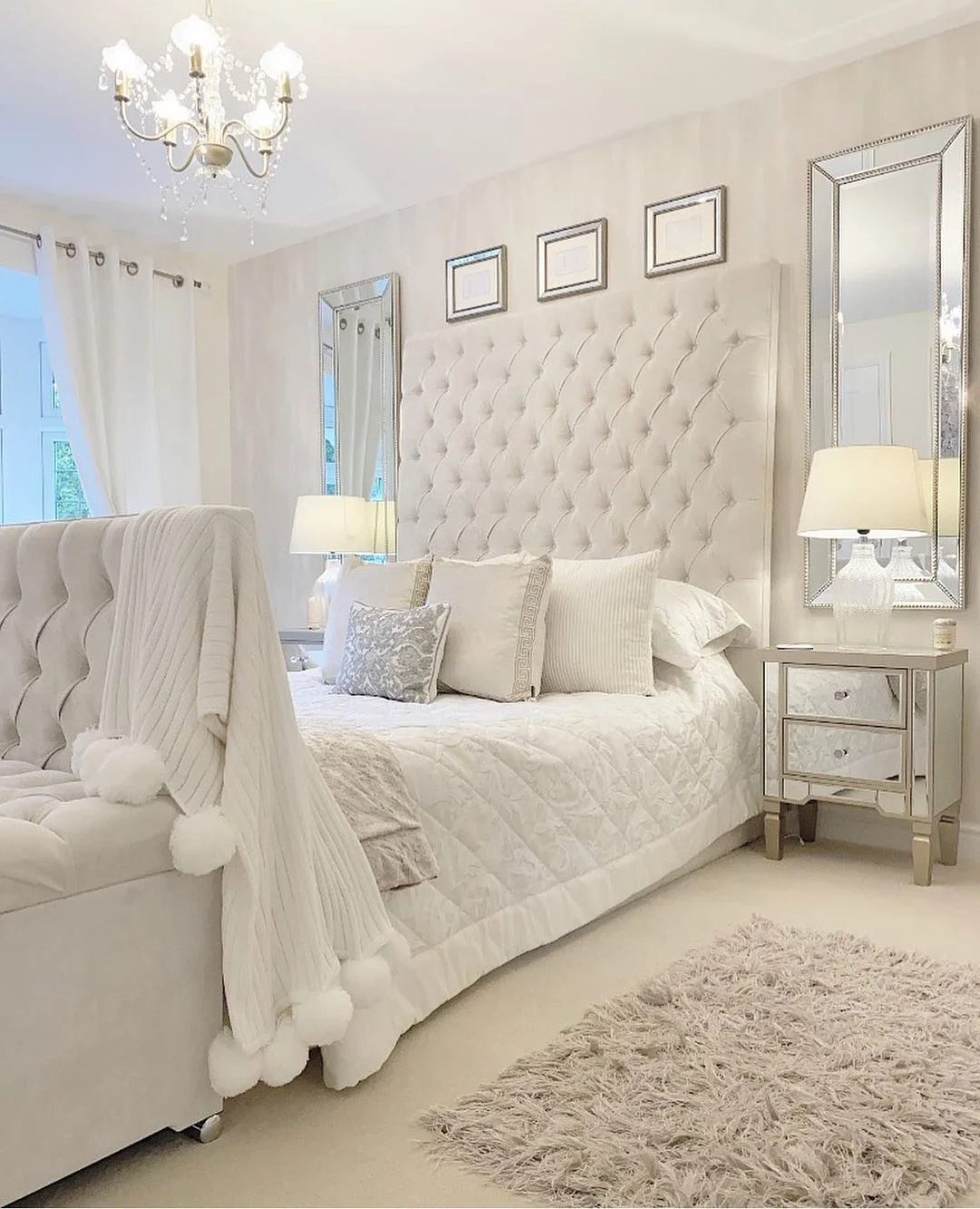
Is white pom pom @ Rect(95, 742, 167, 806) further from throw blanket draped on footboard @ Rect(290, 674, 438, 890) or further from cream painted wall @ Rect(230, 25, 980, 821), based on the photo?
cream painted wall @ Rect(230, 25, 980, 821)

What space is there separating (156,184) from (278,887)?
3.74m

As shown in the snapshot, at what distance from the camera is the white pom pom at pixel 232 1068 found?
1538 millimetres

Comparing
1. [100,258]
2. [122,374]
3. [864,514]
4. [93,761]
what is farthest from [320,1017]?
[100,258]

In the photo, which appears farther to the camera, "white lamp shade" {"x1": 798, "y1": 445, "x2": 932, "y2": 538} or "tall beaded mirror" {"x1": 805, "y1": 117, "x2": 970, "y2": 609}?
"tall beaded mirror" {"x1": 805, "y1": 117, "x2": 970, "y2": 609}

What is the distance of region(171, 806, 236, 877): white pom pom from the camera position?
149cm

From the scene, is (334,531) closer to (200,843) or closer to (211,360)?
(211,360)

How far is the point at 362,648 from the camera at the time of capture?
3.05 meters

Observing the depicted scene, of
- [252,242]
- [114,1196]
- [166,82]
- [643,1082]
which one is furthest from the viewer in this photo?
[252,242]

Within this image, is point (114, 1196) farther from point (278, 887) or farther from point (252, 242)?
point (252, 242)

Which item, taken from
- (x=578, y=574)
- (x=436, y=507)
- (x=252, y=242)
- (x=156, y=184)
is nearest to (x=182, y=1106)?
(x=578, y=574)

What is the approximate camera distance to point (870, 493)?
2.99 metres

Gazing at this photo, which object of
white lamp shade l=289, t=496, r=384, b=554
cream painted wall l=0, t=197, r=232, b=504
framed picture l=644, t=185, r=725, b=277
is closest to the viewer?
framed picture l=644, t=185, r=725, b=277

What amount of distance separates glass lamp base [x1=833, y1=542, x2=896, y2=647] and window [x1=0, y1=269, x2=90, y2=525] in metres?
3.84

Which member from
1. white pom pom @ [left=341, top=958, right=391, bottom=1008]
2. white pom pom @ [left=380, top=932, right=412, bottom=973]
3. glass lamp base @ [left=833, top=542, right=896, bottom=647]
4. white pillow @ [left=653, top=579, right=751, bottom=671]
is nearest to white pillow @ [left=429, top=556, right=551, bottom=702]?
white pillow @ [left=653, top=579, right=751, bottom=671]
